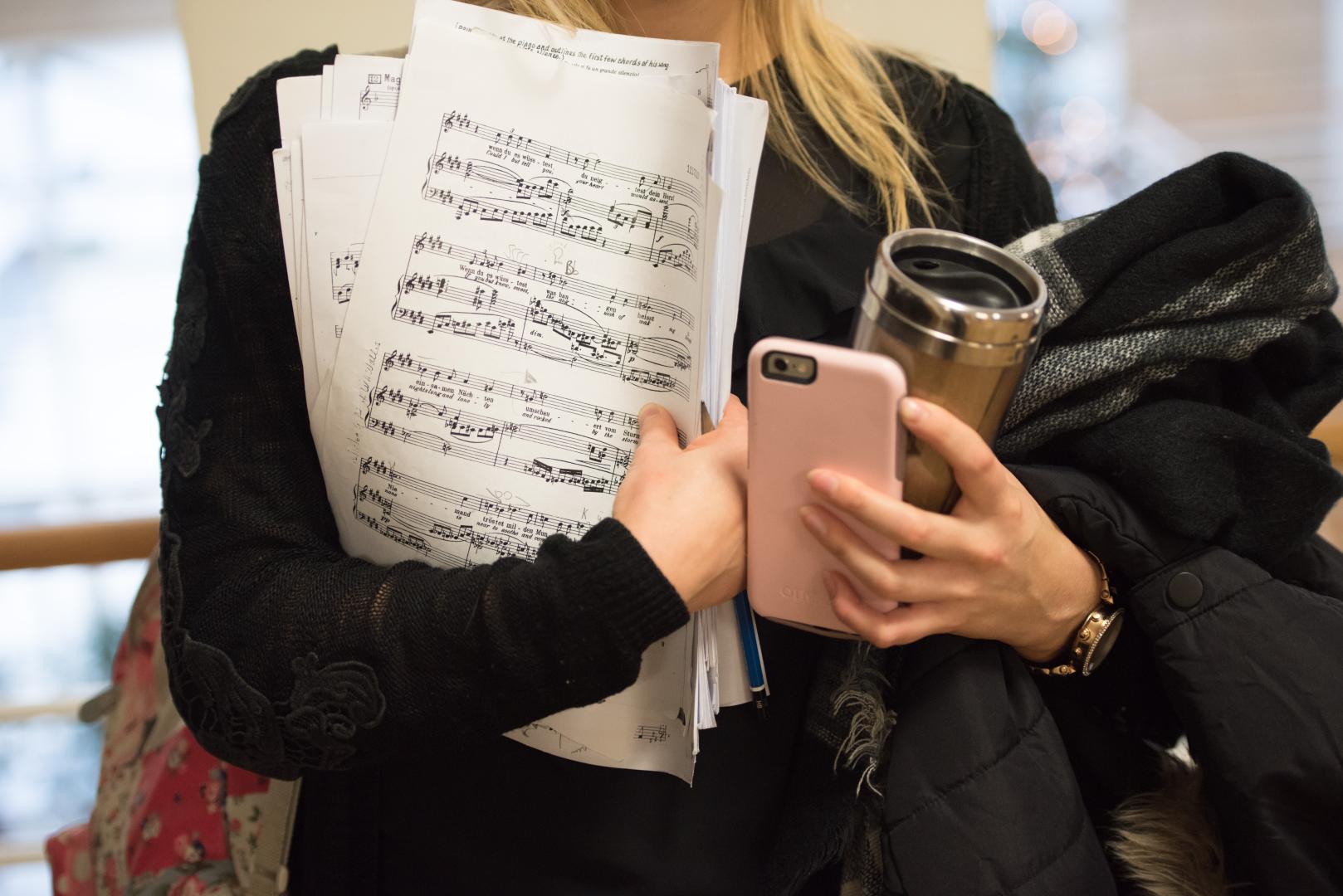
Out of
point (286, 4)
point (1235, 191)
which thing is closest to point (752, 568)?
point (1235, 191)

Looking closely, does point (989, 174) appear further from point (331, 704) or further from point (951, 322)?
point (331, 704)

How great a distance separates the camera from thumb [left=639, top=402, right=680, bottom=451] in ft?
1.89

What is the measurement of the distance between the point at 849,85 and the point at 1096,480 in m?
0.41

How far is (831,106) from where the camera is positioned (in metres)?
0.81

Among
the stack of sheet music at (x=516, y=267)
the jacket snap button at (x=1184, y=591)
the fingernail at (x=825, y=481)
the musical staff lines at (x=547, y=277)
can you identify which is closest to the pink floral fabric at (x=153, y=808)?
the stack of sheet music at (x=516, y=267)

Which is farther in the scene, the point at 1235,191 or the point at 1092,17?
the point at 1092,17

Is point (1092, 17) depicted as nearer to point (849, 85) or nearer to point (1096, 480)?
point (849, 85)

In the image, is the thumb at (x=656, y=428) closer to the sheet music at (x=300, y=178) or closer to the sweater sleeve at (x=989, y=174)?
the sheet music at (x=300, y=178)

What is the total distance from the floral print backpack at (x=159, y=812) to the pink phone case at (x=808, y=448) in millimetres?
538

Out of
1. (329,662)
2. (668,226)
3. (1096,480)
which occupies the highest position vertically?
(668,226)

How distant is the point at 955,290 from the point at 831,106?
0.41 m

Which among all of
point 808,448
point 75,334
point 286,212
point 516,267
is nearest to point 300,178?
point 286,212

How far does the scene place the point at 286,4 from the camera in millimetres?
1078

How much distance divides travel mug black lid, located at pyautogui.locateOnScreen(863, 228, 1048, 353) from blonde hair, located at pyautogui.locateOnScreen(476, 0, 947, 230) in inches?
11.4
